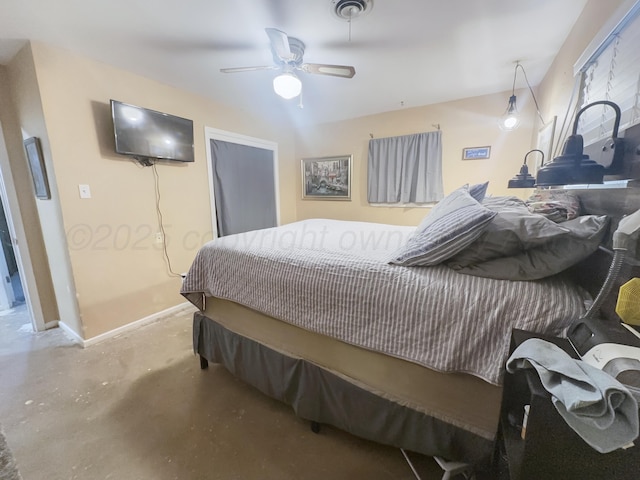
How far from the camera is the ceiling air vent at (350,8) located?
1457mm

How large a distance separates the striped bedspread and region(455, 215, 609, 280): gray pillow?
4 centimetres

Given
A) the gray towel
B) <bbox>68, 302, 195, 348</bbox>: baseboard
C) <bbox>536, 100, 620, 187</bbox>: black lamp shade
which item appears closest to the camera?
the gray towel

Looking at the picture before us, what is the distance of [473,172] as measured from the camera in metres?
3.10

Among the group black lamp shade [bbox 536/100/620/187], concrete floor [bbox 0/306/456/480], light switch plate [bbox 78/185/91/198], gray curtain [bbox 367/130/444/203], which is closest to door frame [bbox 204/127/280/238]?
light switch plate [bbox 78/185/91/198]

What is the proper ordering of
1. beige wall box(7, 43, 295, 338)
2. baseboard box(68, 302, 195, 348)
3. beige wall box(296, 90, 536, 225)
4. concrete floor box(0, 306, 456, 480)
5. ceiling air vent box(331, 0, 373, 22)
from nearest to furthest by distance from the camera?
1. concrete floor box(0, 306, 456, 480)
2. ceiling air vent box(331, 0, 373, 22)
3. beige wall box(7, 43, 295, 338)
4. baseboard box(68, 302, 195, 348)
5. beige wall box(296, 90, 536, 225)

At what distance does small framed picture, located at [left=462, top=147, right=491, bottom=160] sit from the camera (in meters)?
3.00

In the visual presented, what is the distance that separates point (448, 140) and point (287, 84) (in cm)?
229

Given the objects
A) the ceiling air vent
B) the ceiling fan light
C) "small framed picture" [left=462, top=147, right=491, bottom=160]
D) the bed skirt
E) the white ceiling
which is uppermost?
the white ceiling

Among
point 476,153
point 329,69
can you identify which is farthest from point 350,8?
point 476,153

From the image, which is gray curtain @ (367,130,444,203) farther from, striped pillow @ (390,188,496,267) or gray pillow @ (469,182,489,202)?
striped pillow @ (390,188,496,267)

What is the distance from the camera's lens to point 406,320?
1056mm

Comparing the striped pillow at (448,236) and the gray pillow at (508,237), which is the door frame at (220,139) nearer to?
the striped pillow at (448,236)

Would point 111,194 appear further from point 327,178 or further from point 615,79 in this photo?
point 615,79

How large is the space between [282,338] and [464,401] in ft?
3.03
